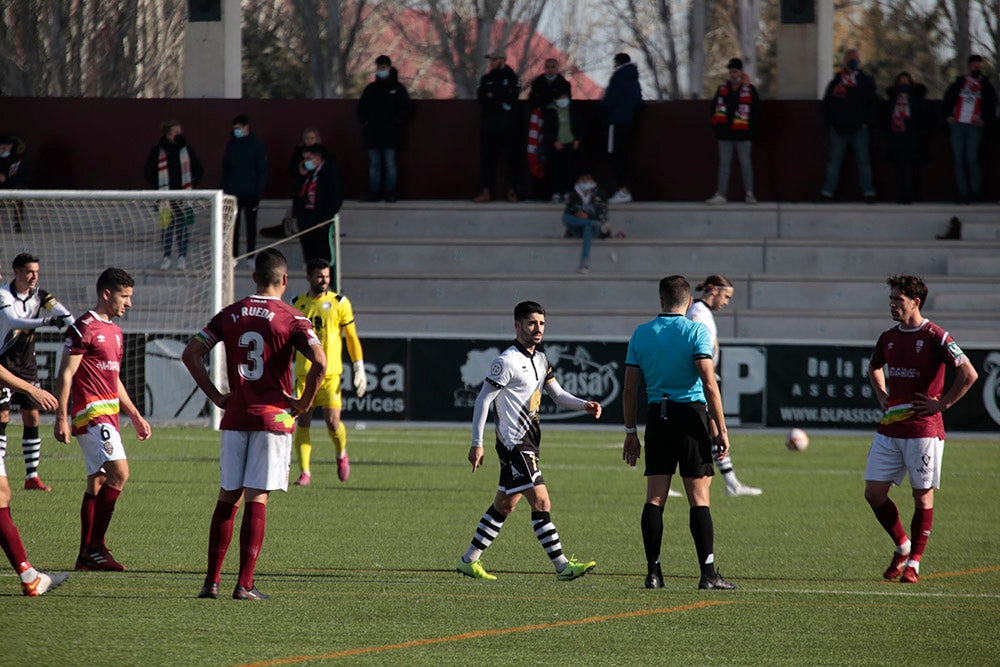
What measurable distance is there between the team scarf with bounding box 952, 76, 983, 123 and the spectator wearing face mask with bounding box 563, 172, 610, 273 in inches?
240

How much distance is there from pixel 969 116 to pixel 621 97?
19.1 feet

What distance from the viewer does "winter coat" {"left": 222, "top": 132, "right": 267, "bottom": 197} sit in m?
24.2

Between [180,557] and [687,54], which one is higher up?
[687,54]

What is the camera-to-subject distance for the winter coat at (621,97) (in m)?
25.8

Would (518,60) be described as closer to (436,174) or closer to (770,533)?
(436,174)

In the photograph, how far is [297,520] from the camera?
40.3ft

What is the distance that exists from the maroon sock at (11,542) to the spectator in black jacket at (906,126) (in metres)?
19.7

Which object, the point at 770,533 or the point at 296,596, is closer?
the point at 296,596

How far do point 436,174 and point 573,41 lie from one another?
16.4m

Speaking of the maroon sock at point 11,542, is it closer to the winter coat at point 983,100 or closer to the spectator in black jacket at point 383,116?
the spectator in black jacket at point 383,116

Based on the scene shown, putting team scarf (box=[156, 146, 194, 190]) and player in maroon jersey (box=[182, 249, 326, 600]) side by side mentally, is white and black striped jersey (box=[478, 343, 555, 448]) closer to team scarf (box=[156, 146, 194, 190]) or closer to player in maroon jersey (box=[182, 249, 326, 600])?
player in maroon jersey (box=[182, 249, 326, 600])

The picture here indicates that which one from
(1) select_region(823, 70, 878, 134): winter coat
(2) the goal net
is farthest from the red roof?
(2) the goal net

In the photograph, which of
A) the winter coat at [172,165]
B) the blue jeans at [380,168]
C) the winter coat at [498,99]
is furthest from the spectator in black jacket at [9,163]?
the winter coat at [498,99]

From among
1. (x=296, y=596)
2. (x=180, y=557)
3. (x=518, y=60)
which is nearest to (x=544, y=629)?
(x=296, y=596)
